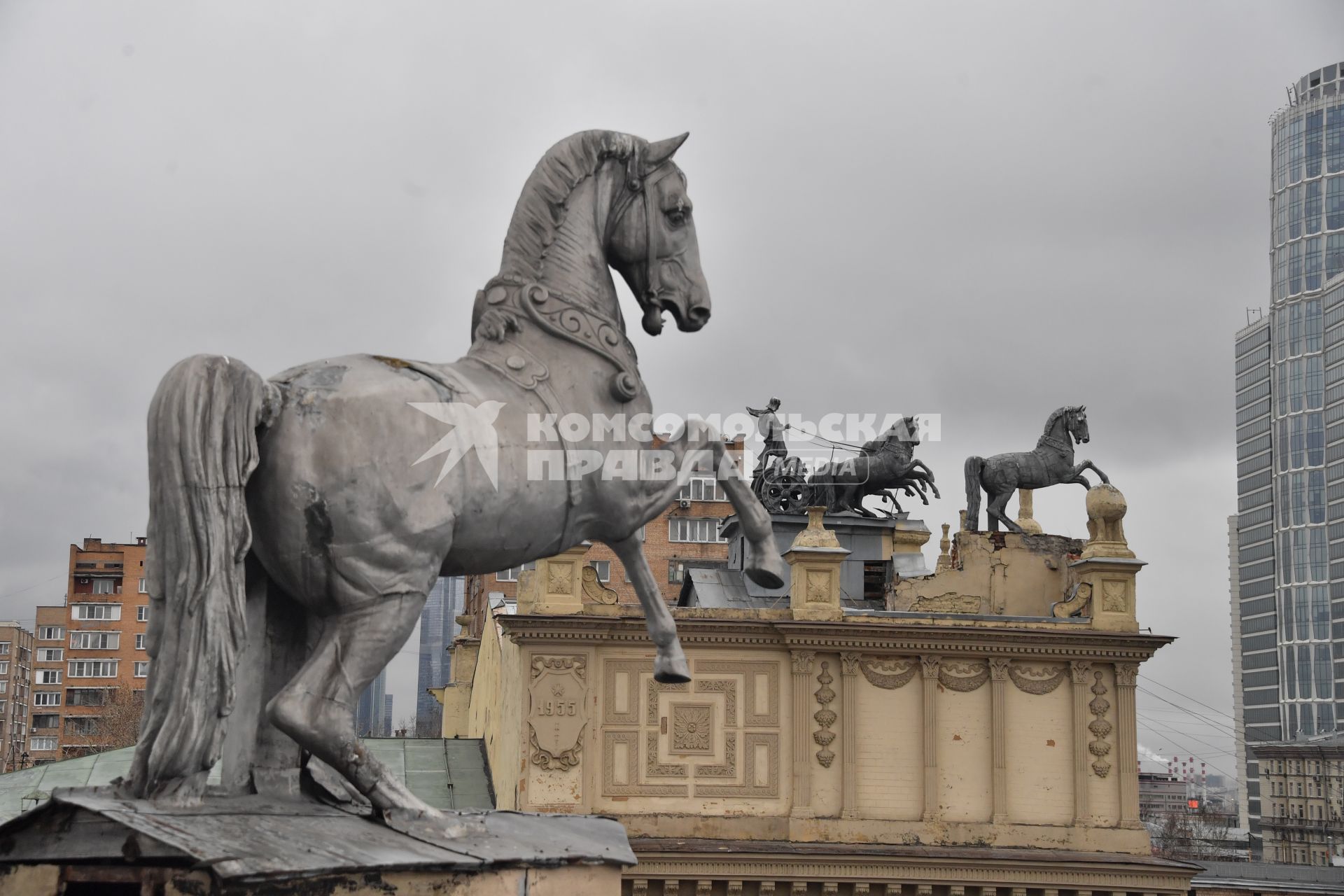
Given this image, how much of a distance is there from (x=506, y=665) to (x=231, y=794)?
26.0 metres

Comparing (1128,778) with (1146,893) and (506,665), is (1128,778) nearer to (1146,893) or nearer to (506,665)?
(1146,893)

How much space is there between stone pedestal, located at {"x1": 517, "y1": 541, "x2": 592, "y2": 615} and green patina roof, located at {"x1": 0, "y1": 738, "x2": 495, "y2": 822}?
12.6ft

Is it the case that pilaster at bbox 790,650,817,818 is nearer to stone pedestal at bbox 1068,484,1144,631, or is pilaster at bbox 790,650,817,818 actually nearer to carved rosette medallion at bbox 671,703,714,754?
carved rosette medallion at bbox 671,703,714,754

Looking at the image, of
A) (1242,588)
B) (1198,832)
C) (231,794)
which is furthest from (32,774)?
(1242,588)

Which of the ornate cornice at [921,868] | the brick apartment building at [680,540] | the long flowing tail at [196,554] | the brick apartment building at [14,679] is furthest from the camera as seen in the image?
the brick apartment building at [14,679]

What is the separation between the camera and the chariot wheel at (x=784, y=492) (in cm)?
3831

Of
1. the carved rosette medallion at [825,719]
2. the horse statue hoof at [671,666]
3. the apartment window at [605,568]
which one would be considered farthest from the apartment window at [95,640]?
the horse statue hoof at [671,666]

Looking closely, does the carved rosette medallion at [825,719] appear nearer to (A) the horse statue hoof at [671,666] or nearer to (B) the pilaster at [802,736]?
(B) the pilaster at [802,736]

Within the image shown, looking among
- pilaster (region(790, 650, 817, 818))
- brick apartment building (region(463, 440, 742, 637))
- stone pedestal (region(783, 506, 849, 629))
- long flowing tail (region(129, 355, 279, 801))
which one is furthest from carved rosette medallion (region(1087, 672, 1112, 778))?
brick apartment building (region(463, 440, 742, 637))

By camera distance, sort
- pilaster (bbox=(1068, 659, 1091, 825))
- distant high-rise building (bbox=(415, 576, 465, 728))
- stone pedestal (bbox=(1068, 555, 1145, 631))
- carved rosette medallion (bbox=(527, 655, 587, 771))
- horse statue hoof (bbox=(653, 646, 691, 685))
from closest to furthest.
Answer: horse statue hoof (bbox=(653, 646, 691, 685))
carved rosette medallion (bbox=(527, 655, 587, 771))
pilaster (bbox=(1068, 659, 1091, 825))
stone pedestal (bbox=(1068, 555, 1145, 631))
distant high-rise building (bbox=(415, 576, 465, 728))

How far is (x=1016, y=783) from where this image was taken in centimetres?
3145

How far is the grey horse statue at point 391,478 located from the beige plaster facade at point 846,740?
23.3m

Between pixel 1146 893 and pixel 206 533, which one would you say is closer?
pixel 206 533

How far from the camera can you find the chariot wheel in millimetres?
38312
